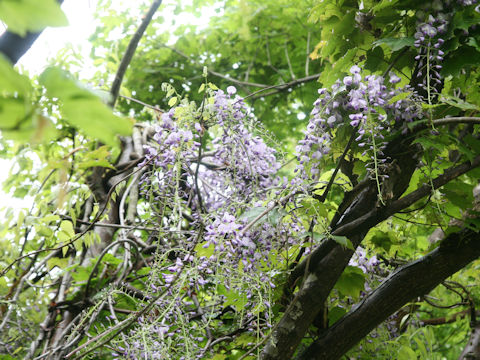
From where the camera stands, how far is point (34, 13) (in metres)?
0.30

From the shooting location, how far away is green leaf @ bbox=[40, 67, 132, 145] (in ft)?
1.02

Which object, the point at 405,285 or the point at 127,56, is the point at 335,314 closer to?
the point at 405,285

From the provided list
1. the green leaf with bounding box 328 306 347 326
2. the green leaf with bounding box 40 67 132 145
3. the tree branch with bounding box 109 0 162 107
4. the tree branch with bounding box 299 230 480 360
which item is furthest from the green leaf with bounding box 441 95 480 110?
the tree branch with bounding box 109 0 162 107

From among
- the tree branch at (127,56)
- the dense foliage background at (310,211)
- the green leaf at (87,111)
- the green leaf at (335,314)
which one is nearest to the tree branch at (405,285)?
the dense foliage background at (310,211)

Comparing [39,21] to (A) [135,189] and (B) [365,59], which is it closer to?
(B) [365,59]

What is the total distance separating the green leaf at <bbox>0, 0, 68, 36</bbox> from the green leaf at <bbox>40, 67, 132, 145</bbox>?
3cm

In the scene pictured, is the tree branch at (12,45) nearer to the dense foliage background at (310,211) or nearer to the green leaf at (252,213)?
the dense foliage background at (310,211)

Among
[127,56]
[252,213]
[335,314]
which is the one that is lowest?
[252,213]

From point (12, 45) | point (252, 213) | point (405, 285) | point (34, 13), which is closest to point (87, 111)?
point (34, 13)

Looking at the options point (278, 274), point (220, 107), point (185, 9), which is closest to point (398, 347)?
point (278, 274)

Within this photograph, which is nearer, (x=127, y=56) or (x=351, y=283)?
(x=351, y=283)

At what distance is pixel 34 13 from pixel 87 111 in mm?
68

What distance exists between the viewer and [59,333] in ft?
5.63

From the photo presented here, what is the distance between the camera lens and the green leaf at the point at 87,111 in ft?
1.02
